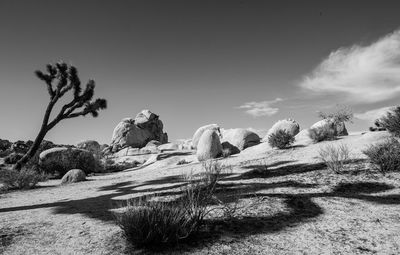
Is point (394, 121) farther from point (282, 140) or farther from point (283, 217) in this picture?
point (283, 217)

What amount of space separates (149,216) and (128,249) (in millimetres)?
428

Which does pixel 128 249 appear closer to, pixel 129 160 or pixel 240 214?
pixel 240 214

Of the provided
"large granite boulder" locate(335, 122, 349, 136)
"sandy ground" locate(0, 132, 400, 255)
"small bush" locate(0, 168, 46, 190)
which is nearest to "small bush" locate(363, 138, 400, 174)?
"sandy ground" locate(0, 132, 400, 255)

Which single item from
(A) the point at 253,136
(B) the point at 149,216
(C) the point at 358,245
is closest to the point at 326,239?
(C) the point at 358,245

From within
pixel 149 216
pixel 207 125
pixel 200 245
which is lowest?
pixel 200 245

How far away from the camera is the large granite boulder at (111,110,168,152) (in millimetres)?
38531

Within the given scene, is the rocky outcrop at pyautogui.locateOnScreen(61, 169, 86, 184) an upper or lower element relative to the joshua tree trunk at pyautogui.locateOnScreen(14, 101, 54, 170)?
lower

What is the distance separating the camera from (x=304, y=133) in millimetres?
17625

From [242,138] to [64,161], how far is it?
13.0 meters

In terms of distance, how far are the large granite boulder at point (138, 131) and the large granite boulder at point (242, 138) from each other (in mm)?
19140

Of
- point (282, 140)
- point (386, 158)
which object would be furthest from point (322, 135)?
point (386, 158)

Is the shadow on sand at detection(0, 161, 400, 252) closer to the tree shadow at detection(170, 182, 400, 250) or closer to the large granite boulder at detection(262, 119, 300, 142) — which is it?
the tree shadow at detection(170, 182, 400, 250)

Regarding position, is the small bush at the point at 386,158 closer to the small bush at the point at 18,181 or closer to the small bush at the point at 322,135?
the small bush at the point at 322,135

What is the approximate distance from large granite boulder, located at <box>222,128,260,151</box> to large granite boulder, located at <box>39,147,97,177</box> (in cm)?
1078
